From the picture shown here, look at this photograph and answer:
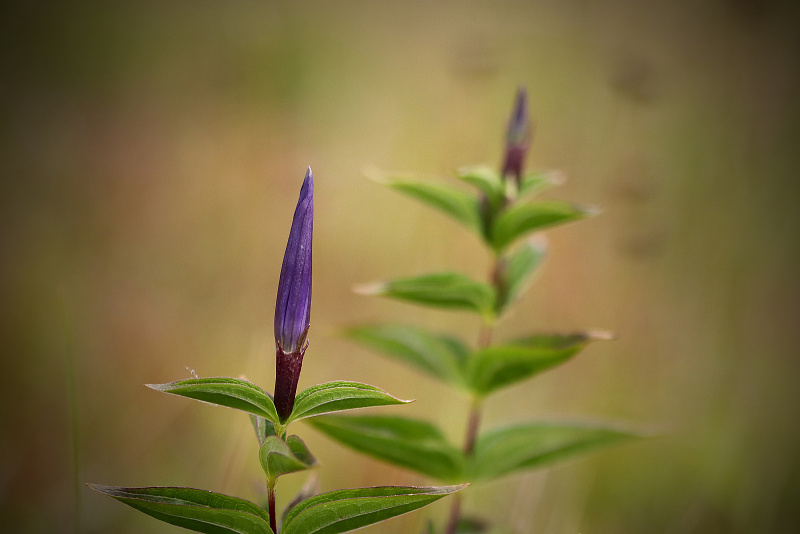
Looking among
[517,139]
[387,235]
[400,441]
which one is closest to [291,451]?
[400,441]

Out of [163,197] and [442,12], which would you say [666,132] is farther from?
[163,197]

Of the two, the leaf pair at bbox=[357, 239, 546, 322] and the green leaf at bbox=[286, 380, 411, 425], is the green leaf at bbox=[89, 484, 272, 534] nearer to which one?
the green leaf at bbox=[286, 380, 411, 425]

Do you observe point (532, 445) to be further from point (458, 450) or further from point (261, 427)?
Answer: point (261, 427)

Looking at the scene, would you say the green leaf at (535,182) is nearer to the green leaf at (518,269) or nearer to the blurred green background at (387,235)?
the green leaf at (518,269)

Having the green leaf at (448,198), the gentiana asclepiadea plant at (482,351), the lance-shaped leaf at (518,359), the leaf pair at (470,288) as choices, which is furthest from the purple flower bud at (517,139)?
the lance-shaped leaf at (518,359)

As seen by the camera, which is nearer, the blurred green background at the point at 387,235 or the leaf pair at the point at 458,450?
the leaf pair at the point at 458,450

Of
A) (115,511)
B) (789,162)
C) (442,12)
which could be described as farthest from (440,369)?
(442,12)
